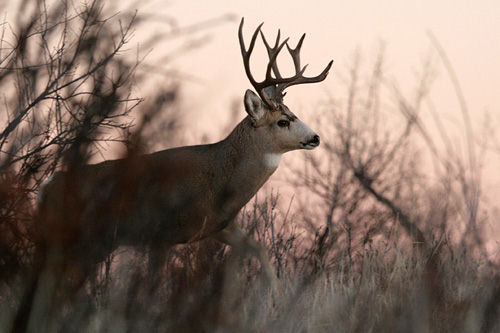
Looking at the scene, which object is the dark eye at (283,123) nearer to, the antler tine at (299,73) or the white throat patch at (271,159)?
the white throat patch at (271,159)

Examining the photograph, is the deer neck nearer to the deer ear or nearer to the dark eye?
the deer ear

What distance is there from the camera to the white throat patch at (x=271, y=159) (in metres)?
9.06

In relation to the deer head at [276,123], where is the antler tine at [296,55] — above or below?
above

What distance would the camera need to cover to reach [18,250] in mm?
3336

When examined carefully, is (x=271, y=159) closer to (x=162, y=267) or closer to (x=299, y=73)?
→ (x=299, y=73)

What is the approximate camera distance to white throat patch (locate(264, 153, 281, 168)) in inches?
357

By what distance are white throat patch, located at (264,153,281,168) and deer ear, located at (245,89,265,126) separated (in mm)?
367

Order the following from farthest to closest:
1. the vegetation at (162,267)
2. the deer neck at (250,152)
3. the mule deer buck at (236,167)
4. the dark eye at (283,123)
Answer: the dark eye at (283,123), the deer neck at (250,152), the mule deer buck at (236,167), the vegetation at (162,267)

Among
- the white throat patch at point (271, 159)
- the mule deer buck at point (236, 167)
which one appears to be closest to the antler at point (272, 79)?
the mule deer buck at point (236, 167)

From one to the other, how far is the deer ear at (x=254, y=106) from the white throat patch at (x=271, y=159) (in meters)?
0.37

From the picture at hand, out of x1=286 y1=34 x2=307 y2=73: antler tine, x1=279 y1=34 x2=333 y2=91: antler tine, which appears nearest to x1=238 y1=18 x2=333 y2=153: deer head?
x1=279 y1=34 x2=333 y2=91: antler tine

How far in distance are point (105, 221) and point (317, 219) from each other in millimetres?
11362

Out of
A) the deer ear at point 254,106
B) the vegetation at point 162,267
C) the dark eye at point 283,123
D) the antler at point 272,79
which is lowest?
the vegetation at point 162,267

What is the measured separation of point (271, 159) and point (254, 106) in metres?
0.58
